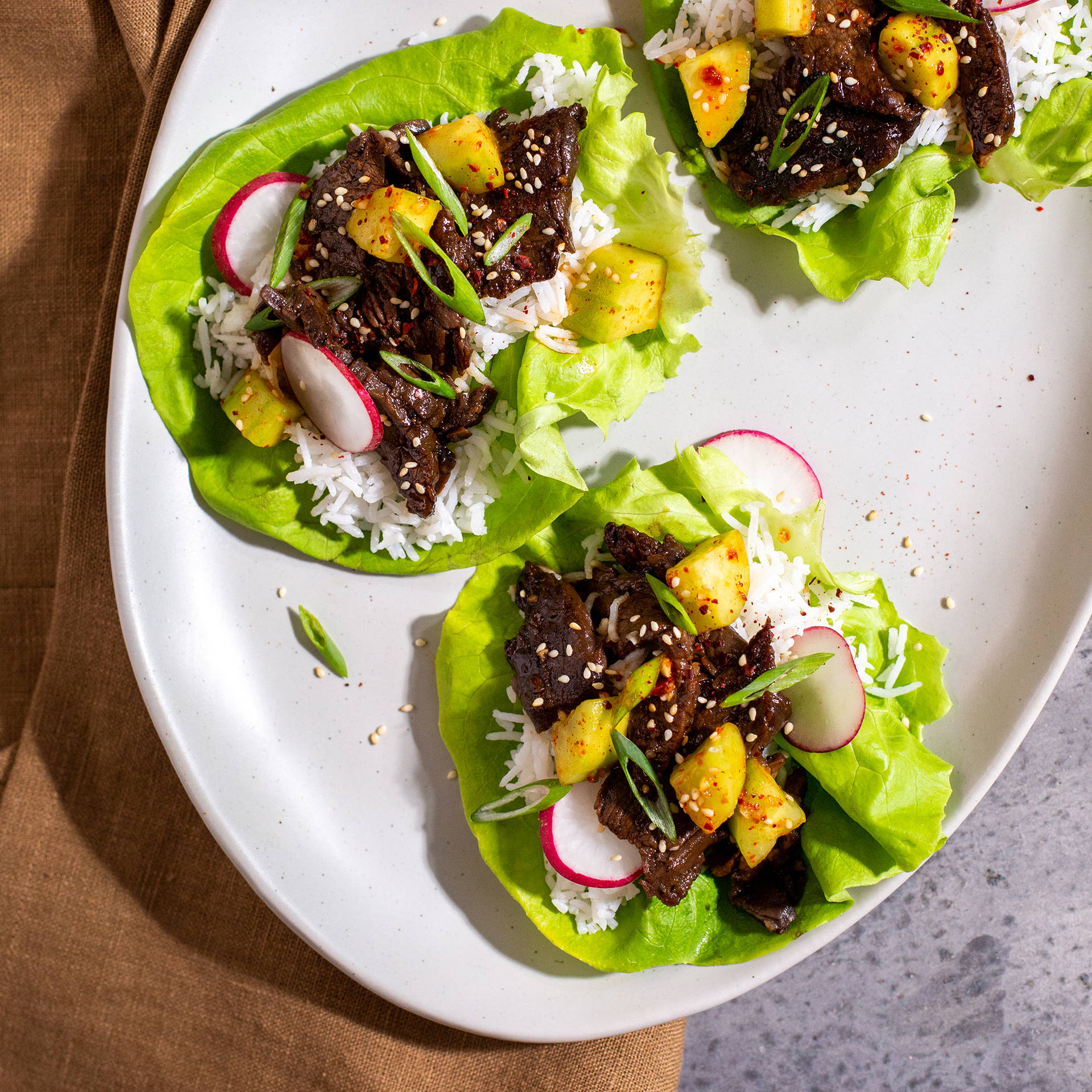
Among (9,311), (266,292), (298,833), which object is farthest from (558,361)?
(9,311)

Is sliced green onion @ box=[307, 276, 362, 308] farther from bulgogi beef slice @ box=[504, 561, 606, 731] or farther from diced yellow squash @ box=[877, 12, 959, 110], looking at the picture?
diced yellow squash @ box=[877, 12, 959, 110]

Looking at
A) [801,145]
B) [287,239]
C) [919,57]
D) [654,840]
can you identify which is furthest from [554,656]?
[919,57]

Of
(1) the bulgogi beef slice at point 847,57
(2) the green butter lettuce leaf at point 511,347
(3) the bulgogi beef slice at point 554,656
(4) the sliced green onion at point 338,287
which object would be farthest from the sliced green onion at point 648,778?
(1) the bulgogi beef slice at point 847,57

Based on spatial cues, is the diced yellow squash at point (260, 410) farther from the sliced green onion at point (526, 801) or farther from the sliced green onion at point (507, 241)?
the sliced green onion at point (526, 801)

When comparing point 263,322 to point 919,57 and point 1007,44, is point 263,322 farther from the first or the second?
point 1007,44

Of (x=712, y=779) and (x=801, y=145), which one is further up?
(x=801, y=145)

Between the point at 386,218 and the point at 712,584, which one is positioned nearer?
the point at 386,218

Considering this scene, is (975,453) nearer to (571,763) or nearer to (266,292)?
(571,763)
